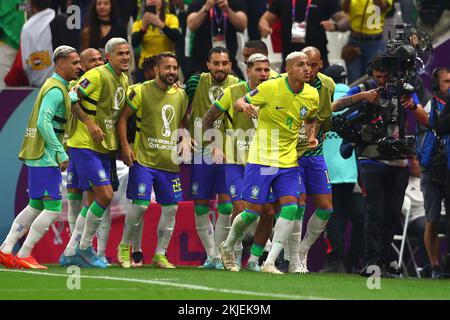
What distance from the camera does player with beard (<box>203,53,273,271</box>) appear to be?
46.2 ft

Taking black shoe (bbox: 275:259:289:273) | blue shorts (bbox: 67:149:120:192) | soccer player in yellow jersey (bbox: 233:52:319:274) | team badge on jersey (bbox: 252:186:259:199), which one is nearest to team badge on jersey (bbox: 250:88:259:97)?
soccer player in yellow jersey (bbox: 233:52:319:274)

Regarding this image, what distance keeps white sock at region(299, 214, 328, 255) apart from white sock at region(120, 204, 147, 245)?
1824mm

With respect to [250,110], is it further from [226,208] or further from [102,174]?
[226,208]

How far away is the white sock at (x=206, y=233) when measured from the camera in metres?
15.1

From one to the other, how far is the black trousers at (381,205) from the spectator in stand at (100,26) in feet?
13.9

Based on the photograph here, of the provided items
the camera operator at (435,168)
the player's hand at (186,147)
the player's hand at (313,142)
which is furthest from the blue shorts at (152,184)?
the camera operator at (435,168)

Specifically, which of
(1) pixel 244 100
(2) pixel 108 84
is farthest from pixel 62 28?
(1) pixel 244 100

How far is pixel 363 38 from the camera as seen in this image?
56.9 feet

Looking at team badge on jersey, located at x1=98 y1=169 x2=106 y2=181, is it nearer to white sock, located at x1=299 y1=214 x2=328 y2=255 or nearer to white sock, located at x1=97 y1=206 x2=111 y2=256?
white sock, located at x1=97 y1=206 x2=111 y2=256

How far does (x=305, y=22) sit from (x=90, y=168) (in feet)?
13.9

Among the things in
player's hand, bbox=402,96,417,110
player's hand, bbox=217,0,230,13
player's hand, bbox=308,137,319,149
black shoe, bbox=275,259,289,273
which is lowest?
black shoe, bbox=275,259,289,273

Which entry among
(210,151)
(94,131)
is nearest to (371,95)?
(210,151)

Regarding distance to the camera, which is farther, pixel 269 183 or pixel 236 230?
pixel 236 230

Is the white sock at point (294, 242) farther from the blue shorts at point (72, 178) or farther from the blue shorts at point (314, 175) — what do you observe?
the blue shorts at point (72, 178)
